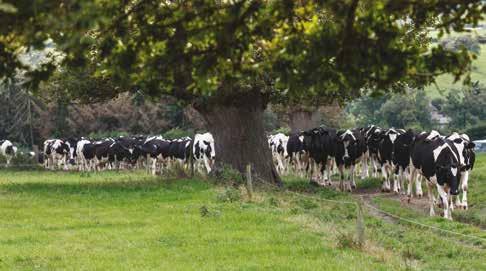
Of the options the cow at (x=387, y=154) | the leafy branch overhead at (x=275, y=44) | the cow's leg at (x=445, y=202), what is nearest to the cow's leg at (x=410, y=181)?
the cow at (x=387, y=154)

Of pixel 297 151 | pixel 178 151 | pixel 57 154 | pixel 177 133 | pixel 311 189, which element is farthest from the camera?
pixel 177 133

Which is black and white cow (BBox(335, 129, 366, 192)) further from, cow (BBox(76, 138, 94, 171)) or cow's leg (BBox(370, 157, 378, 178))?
cow (BBox(76, 138, 94, 171))

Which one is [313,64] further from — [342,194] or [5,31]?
A: [342,194]

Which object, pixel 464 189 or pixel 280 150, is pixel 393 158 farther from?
pixel 280 150

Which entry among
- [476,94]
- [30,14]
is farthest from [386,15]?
[476,94]

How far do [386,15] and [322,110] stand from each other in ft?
229

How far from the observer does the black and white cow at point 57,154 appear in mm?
59625

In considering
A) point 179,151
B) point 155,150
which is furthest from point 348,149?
point 155,150

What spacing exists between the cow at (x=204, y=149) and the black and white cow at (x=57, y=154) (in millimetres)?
17007

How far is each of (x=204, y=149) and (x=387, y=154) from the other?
13.8 metres

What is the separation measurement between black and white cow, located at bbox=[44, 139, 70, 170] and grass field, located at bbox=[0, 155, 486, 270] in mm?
33002

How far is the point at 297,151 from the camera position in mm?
41594

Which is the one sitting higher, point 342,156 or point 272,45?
point 272,45

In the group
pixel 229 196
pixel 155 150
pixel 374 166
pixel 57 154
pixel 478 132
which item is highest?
pixel 478 132
